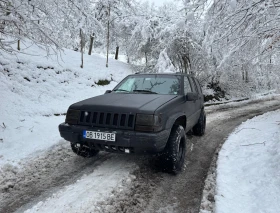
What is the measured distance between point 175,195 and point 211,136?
363cm

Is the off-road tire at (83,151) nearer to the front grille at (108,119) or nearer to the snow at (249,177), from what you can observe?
the front grille at (108,119)

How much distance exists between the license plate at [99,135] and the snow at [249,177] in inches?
65.9

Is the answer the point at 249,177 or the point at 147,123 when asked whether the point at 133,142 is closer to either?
the point at 147,123

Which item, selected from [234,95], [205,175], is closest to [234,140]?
[205,175]

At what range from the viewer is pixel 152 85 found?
15.3ft

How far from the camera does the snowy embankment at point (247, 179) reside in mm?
2896

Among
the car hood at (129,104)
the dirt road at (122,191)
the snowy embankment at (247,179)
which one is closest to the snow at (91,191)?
the dirt road at (122,191)

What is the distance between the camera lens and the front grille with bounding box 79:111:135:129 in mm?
3434

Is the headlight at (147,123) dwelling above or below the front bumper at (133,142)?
above

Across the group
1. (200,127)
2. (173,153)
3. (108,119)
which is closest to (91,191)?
(108,119)

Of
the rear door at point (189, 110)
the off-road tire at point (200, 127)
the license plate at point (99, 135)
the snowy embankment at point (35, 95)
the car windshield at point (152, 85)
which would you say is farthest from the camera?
the off-road tire at point (200, 127)

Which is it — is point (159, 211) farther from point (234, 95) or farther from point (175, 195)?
point (234, 95)

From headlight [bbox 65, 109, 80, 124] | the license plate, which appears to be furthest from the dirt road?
headlight [bbox 65, 109, 80, 124]

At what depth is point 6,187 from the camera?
3.33m
